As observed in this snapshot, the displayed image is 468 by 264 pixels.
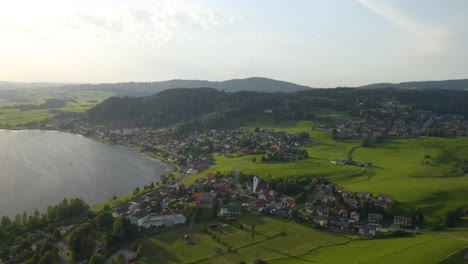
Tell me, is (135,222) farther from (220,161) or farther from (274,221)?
(220,161)

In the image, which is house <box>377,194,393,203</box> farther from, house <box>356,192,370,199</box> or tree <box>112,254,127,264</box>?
tree <box>112,254,127,264</box>

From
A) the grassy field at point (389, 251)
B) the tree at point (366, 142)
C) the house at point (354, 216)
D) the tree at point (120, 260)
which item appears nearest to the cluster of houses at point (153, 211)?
the tree at point (120, 260)

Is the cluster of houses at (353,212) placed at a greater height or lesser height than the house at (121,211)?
greater

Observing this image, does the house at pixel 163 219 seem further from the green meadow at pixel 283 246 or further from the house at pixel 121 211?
the house at pixel 121 211

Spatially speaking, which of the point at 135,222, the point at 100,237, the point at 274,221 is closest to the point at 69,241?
the point at 100,237

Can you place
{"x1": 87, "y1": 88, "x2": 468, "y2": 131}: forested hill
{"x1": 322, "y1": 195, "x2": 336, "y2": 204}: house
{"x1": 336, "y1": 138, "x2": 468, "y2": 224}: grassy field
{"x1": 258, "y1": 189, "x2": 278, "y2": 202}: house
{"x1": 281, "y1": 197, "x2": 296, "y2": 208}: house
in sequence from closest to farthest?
1. {"x1": 336, "y1": 138, "x2": 468, "y2": 224}: grassy field
2. {"x1": 281, "y1": 197, "x2": 296, "y2": 208}: house
3. {"x1": 322, "y1": 195, "x2": 336, "y2": 204}: house
4. {"x1": 258, "y1": 189, "x2": 278, "y2": 202}: house
5. {"x1": 87, "y1": 88, "x2": 468, "y2": 131}: forested hill

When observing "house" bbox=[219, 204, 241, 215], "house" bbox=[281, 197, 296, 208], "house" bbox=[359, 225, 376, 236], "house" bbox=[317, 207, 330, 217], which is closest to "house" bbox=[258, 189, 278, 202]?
"house" bbox=[281, 197, 296, 208]
